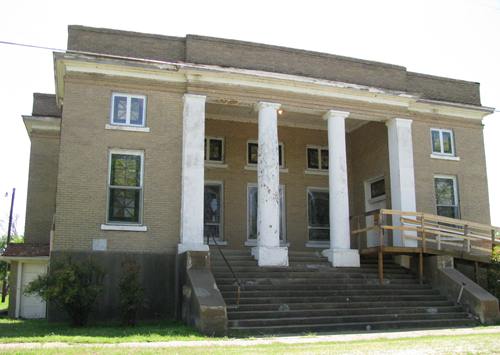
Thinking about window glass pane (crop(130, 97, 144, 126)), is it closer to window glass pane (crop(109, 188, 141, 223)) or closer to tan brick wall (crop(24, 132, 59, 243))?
window glass pane (crop(109, 188, 141, 223))

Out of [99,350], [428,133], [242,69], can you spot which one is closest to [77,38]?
[242,69]

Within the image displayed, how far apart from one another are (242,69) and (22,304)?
12.3 metres

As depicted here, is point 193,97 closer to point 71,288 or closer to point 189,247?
point 189,247

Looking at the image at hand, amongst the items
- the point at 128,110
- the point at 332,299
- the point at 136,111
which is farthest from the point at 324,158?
the point at 128,110

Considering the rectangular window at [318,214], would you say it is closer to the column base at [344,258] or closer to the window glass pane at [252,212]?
the window glass pane at [252,212]

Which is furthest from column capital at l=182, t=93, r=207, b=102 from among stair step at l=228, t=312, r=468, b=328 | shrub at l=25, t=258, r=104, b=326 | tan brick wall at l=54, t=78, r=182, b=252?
stair step at l=228, t=312, r=468, b=328

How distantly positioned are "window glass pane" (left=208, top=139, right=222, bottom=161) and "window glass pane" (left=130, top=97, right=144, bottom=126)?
467cm

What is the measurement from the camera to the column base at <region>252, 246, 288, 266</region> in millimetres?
17609

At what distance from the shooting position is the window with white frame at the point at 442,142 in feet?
70.7

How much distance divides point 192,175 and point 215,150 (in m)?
4.76

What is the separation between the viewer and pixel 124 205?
57.1ft

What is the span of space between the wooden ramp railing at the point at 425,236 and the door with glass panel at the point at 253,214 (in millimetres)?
3000

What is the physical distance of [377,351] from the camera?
10.1 meters

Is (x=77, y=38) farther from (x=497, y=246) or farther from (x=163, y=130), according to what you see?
(x=497, y=246)
